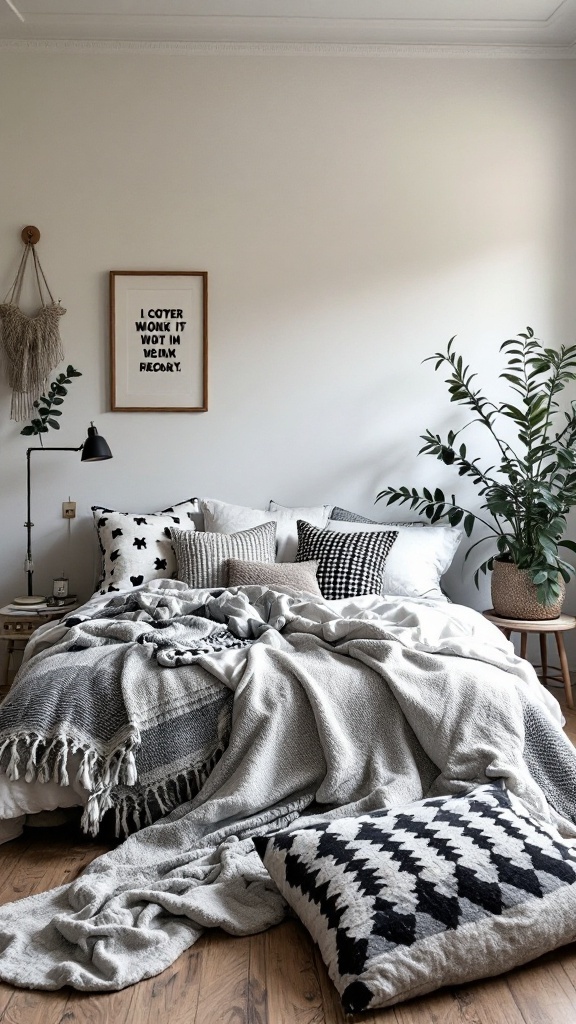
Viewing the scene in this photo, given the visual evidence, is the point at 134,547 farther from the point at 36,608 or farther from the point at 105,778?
the point at 105,778

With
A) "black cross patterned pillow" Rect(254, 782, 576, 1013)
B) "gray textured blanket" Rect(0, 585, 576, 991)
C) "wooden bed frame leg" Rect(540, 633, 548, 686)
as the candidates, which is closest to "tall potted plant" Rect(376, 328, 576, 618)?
"wooden bed frame leg" Rect(540, 633, 548, 686)

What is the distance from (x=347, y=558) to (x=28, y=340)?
185 cm

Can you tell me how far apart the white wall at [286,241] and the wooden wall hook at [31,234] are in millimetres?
52

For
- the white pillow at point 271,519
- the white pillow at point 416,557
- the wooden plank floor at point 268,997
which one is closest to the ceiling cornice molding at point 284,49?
the white pillow at point 271,519

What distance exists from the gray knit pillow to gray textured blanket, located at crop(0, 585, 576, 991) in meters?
0.55

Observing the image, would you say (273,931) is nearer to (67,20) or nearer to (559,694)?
(559,694)

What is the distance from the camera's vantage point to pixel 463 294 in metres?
4.33

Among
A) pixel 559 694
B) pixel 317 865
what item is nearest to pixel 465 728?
pixel 317 865

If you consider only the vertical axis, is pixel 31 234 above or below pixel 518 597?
above

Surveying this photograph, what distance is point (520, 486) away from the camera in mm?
3893

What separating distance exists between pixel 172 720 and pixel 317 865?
720mm

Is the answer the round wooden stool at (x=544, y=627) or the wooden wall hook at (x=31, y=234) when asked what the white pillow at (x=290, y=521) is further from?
the wooden wall hook at (x=31, y=234)

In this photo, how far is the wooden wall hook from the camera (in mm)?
4195

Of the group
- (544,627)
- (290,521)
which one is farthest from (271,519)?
(544,627)
